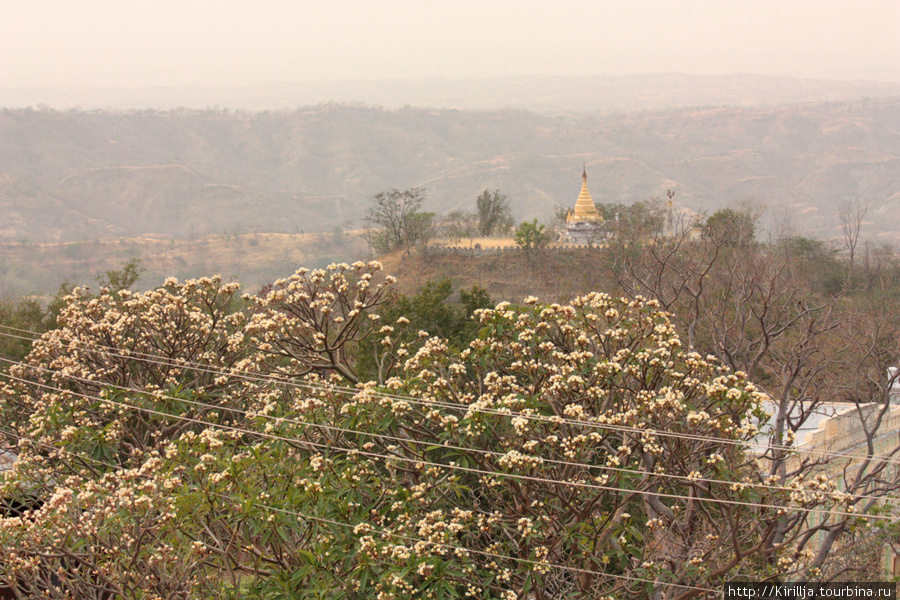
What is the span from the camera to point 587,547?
7836 mm

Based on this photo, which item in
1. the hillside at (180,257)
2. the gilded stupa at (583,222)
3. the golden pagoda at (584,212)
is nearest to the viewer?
the gilded stupa at (583,222)

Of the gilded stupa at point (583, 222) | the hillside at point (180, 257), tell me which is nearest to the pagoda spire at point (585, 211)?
the gilded stupa at point (583, 222)

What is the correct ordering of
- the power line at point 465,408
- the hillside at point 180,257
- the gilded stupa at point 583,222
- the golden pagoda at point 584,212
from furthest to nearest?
the hillside at point 180,257
the golden pagoda at point 584,212
the gilded stupa at point 583,222
the power line at point 465,408

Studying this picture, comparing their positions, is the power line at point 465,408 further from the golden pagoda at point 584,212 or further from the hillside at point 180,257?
the hillside at point 180,257

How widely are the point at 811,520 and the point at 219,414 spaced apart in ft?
35.6

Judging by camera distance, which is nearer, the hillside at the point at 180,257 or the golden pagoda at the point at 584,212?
the golden pagoda at the point at 584,212

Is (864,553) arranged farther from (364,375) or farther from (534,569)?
(364,375)

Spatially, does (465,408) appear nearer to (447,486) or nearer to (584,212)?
(447,486)

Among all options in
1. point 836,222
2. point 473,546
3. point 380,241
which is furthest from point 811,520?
point 836,222

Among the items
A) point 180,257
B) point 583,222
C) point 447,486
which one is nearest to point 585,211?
point 583,222

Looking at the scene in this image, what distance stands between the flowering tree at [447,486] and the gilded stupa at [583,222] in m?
56.9

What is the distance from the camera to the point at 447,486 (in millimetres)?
8047

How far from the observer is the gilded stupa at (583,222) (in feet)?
221

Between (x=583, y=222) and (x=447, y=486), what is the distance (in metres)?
63.1
